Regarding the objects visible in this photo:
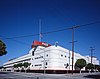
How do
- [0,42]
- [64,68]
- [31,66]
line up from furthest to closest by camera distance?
1. [31,66]
2. [64,68]
3. [0,42]

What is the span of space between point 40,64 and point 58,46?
12115 mm

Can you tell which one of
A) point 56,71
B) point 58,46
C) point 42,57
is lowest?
point 56,71

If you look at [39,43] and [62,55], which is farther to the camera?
[39,43]

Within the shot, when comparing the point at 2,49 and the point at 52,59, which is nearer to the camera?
the point at 2,49

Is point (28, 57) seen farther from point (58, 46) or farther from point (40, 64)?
point (58, 46)

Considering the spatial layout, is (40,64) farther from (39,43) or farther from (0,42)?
(0,42)

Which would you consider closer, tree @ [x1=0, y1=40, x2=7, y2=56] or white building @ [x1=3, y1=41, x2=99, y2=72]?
tree @ [x1=0, y1=40, x2=7, y2=56]

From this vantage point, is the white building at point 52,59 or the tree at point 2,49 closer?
the tree at point 2,49

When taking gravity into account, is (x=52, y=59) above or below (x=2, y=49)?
below

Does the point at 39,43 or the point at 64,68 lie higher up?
the point at 39,43

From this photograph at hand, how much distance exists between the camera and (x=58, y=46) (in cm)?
7762

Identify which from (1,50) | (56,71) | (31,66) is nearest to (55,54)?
(56,71)

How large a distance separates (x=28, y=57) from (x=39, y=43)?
10.0 m

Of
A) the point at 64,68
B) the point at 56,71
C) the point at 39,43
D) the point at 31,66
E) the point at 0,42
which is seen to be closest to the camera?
the point at 0,42
